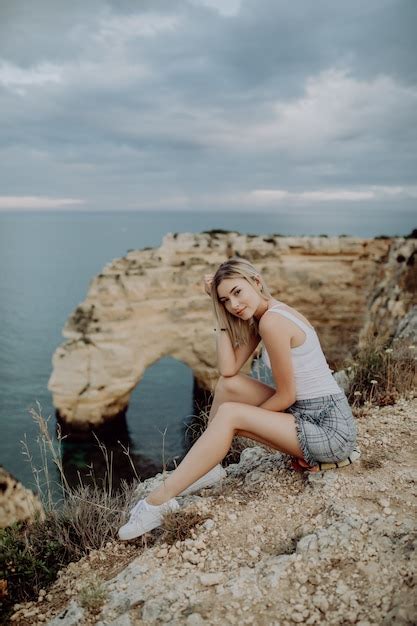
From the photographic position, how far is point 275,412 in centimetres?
310

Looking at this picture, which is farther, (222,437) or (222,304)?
(222,304)

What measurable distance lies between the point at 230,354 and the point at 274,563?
1.50 metres

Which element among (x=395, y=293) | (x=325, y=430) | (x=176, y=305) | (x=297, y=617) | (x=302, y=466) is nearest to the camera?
(x=297, y=617)

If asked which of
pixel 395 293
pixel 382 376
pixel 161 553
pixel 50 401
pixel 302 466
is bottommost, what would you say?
pixel 50 401

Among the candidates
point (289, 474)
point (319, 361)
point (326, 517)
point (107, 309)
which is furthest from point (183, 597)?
point (107, 309)

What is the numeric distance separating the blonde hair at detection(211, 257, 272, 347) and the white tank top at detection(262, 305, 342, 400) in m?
0.25

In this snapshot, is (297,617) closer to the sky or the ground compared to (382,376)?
closer to the ground

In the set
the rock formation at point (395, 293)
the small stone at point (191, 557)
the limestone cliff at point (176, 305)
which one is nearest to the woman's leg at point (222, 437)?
the small stone at point (191, 557)

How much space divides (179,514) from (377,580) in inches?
50.9

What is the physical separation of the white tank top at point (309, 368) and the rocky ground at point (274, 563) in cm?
60

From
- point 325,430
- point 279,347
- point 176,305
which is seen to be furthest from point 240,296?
point 176,305

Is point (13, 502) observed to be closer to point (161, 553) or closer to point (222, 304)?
point (161, 553)

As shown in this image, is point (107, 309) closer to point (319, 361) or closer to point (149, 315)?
point (149, 315)

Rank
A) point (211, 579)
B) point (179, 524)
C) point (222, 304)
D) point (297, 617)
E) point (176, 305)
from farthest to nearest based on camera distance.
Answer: point (176, 305), point (222, 304), point (179, 524), point (211, 579), point (297, 617)
